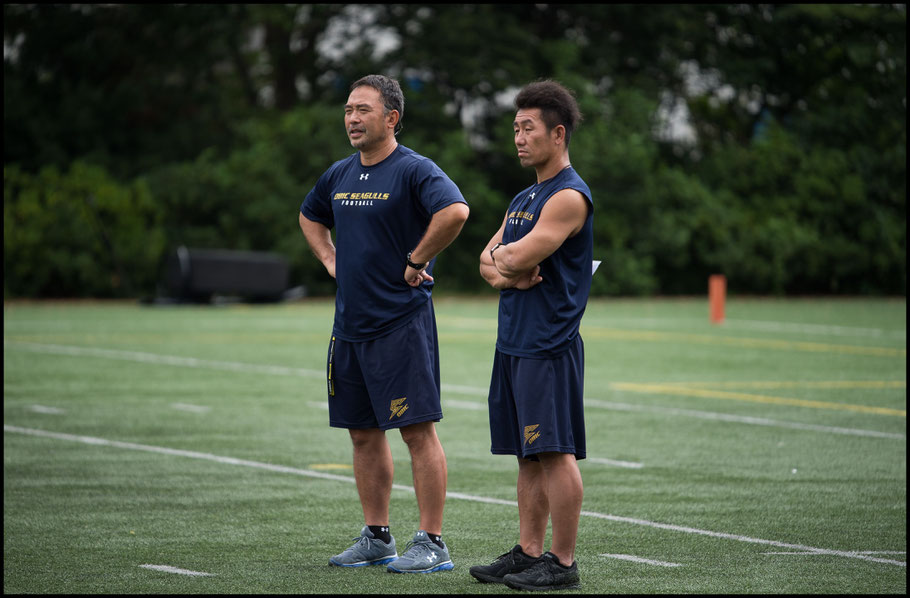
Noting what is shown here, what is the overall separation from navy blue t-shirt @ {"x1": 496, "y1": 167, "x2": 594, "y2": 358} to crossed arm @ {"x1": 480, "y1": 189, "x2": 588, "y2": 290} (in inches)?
2.0

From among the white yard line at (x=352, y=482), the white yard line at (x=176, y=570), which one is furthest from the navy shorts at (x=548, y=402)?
the white yard line at (x=352, y=482)

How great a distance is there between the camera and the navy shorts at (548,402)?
220 inches

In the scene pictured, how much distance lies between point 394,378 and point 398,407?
0.42 ft

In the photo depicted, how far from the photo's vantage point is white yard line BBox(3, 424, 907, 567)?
259 inches

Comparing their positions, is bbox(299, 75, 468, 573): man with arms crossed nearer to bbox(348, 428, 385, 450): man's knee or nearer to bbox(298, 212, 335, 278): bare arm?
bbox(348, 428, 385, 450): man's knee

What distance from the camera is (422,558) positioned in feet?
19.6

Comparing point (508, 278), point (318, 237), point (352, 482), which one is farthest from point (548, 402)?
point (352, 482)

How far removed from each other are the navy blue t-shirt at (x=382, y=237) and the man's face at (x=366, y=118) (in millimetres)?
128

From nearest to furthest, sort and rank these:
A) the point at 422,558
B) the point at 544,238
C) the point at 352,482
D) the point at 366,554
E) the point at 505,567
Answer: the point at 544,238
the point at 505,567
the point at 422,558
the point at 366,554
the point at 352,482

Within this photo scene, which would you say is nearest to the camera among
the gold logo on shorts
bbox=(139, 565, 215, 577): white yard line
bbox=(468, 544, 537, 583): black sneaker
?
bbox=(468, 544, 537, 583): black sneaker

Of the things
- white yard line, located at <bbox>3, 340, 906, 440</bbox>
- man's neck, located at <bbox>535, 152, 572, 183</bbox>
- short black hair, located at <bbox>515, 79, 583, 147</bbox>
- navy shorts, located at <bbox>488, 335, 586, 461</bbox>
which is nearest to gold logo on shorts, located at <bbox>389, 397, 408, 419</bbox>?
navy shorts, located at <bbox>488, 335, 586, 461</bbox>

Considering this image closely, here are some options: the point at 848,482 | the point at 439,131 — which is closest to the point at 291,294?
the point at 439,131

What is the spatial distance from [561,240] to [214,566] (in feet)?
7.05

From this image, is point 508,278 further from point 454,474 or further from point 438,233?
point 454,474
